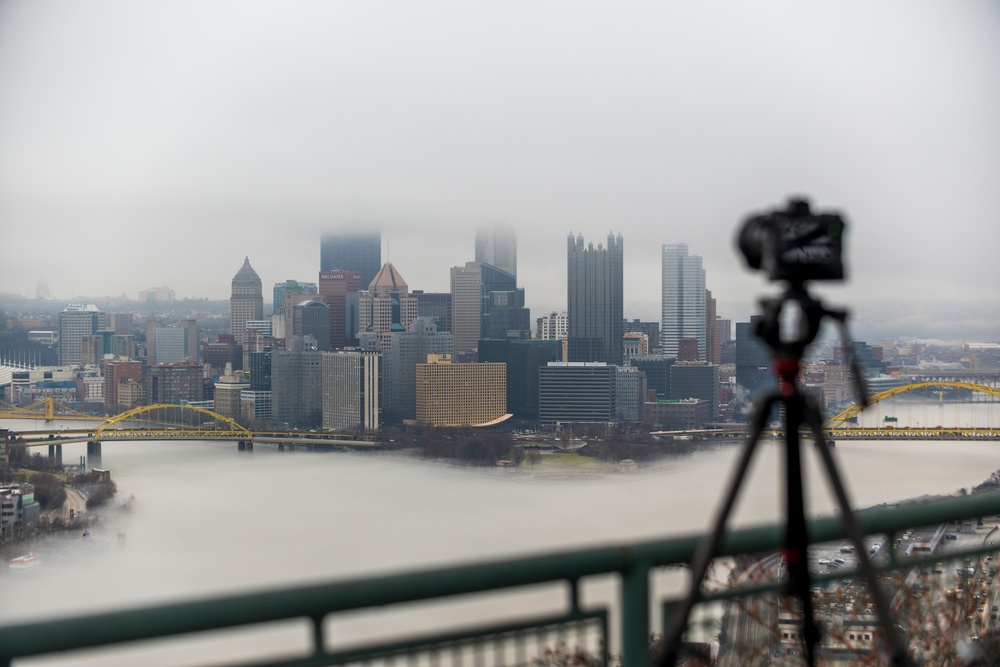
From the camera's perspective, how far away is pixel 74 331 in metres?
19.6

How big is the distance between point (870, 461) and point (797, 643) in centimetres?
1568

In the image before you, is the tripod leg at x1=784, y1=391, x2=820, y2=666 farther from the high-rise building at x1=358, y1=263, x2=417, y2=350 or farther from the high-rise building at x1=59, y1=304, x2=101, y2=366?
the high-rise building at x1=358, y1=263, x2=417, y2=350

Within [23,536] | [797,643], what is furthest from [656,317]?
[797,643]

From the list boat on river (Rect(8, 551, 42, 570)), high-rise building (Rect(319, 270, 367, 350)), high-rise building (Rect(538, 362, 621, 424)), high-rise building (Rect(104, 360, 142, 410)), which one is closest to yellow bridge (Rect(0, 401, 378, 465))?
high-rise building (Rect(104, 360, 142, 410))

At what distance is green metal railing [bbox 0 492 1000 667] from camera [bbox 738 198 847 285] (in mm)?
296

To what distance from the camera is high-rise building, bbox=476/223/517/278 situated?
81.3 ft

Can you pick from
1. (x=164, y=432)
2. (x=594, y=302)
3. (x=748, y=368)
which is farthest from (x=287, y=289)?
(x=748, y=368)

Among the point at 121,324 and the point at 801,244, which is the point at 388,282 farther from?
the point at 801,244

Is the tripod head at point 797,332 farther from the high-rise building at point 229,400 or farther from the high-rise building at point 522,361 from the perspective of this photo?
the high-rise building at point 522,361

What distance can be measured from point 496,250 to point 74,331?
35.5 feet

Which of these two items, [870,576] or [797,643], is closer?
[870,576]

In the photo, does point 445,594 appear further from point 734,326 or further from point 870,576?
point 734,326

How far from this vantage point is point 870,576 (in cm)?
78

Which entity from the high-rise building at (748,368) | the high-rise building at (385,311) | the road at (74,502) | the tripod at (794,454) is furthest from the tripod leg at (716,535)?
the high-rise building at (385,311)
